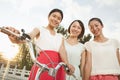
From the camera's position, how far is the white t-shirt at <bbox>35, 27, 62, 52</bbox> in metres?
2.76

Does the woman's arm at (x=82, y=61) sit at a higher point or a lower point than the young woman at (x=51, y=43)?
lower

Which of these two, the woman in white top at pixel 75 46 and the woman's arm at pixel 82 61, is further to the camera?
the woman in white top at pixel 75 46

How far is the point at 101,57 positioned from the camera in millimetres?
2961

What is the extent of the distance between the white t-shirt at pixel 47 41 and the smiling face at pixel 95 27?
453 millimetres

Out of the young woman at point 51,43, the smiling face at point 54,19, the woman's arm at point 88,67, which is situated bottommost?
the woman's arm at point 88,67

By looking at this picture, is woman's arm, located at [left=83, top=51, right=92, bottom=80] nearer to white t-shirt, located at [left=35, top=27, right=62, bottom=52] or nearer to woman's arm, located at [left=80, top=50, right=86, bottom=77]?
woman's arm, located at [left=80, top=50, right=86, bottom=77]

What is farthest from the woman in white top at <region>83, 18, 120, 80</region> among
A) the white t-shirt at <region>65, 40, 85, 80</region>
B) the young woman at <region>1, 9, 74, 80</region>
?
the young woman at <region>1, 9, 74, 80</region>

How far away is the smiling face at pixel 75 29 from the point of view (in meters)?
3.39

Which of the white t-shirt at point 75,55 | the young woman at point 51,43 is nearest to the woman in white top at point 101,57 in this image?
the white t-shirt at point 75,55

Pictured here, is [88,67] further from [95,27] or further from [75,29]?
[75,29]

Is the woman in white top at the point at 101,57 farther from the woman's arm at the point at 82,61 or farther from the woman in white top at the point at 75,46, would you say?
the woman in white top at the point at 75,46

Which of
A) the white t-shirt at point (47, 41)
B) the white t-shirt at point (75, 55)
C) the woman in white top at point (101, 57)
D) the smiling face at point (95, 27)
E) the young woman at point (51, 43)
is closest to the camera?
the young woman at point (51, 43)

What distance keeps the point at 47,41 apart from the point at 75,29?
0.71m

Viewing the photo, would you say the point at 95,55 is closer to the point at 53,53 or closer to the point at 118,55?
the point at 118,55
